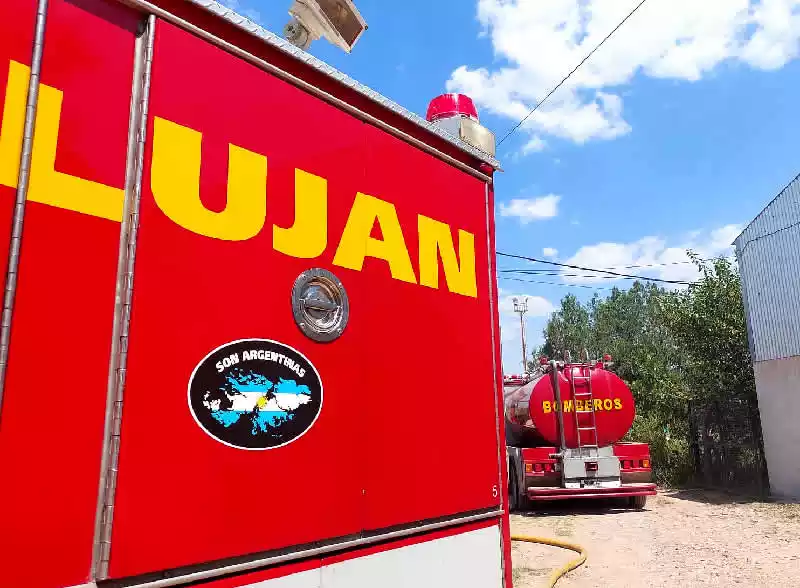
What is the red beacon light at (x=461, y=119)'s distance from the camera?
3662 millimetres

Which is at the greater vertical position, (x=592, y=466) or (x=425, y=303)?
(x=425, y=303)

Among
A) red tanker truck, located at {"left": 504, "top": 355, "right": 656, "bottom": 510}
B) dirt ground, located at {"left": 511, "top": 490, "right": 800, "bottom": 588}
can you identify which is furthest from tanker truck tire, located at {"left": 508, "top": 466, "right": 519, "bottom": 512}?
dirt ground, located at {"left": 511, "top": 490, "right": 800, "bottom": 588}

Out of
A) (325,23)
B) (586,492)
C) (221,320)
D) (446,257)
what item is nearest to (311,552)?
(221,320)

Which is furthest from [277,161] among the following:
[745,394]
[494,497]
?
[745,394]

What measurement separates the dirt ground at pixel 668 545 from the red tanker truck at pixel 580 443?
1.83ft

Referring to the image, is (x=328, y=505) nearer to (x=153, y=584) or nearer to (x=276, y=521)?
(x=276, y=521)

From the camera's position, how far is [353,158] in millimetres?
2799

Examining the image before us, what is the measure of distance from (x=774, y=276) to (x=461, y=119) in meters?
11.9

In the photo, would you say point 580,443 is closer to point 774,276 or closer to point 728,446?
point 774,276

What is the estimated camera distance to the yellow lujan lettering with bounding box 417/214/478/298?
3.09m

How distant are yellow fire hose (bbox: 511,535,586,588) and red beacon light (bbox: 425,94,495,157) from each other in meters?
4.74

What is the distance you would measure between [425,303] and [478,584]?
59.5 inches

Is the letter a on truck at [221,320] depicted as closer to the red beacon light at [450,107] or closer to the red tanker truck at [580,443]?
the red beacon light at [450,107]

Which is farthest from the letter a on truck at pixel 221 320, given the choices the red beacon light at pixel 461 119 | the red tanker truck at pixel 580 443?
the red tanker truck at pixel 580 443
